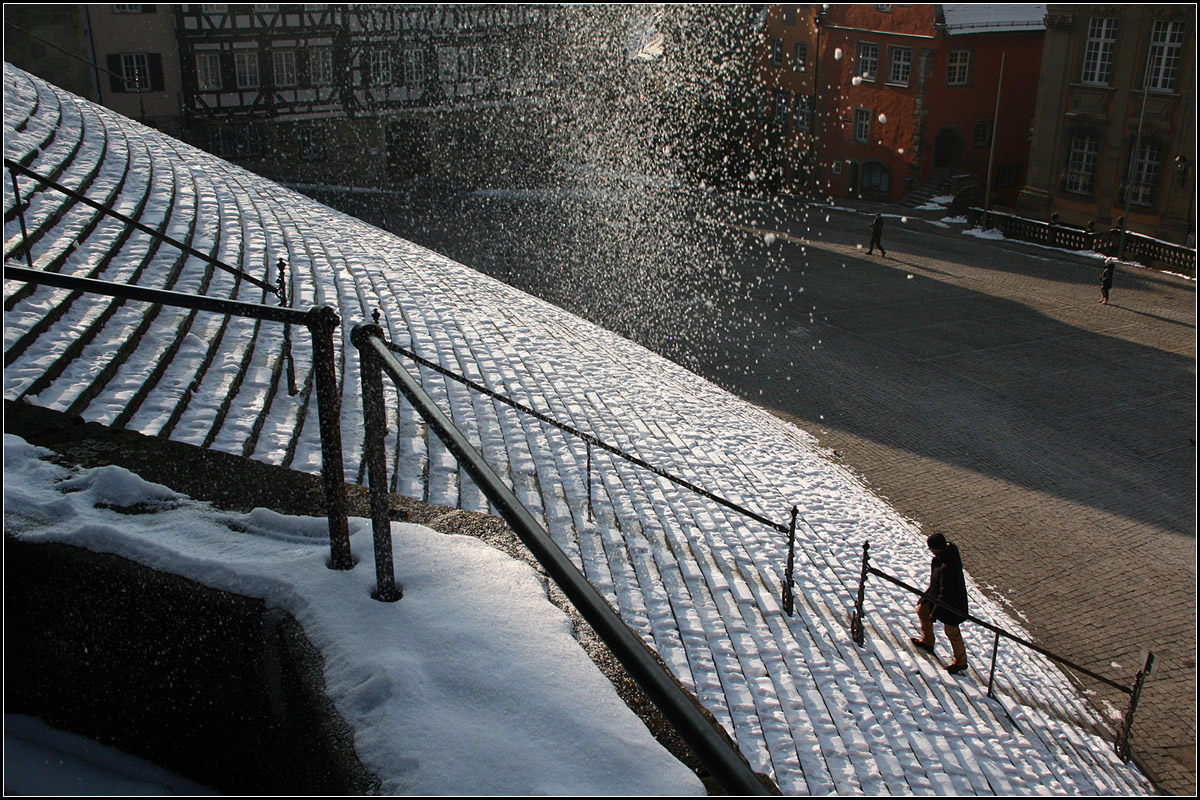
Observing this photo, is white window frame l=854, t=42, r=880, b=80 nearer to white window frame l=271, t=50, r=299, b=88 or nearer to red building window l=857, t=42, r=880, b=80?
red building window l=857, t=42, r=880, b=80

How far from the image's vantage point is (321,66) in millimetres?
30172

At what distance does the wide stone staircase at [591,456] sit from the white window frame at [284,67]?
1907 cm

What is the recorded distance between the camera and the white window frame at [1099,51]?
2716 cm

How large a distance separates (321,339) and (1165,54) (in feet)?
98.8

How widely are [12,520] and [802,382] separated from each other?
1547cm

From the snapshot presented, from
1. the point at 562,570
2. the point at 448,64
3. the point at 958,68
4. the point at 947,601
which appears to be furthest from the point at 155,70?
the point at 562,570

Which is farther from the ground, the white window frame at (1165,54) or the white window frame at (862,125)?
the white window frame at (1165,54)

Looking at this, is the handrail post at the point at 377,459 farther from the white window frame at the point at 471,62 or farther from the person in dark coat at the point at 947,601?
the white window frame at the point at 471,62

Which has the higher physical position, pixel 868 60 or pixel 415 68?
pixel 868 60

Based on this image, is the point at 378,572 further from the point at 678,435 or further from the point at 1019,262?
the point at 1019,262

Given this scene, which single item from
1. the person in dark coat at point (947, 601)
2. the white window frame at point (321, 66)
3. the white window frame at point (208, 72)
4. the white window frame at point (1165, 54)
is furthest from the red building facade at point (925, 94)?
the person in dark coat at point (947, 601)

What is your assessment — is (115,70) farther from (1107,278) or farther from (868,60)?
(1107,278)

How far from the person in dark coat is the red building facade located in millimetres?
26299

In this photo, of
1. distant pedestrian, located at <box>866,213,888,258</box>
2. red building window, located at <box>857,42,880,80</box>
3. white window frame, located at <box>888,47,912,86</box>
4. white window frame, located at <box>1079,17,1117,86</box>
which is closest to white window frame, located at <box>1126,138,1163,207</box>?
white window frame, located at <box>1079,17,1117,86</box>
